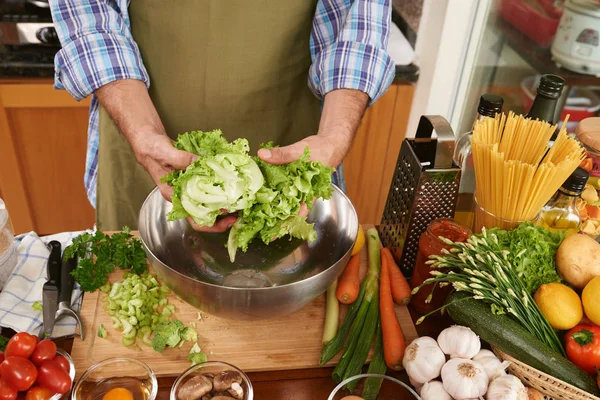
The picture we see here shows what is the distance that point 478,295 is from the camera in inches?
44.7

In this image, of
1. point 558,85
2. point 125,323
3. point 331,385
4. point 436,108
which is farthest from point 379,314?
point 436,108

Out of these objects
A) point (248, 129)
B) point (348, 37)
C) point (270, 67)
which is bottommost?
point (248, 129)

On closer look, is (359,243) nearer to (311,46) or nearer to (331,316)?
(331,316)

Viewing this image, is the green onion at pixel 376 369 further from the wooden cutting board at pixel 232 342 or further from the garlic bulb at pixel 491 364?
the garlic bulb at pixel 491 364

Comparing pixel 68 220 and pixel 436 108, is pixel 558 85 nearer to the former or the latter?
pixel 436 108

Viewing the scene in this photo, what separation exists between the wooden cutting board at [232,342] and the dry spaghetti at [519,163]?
0.36 m

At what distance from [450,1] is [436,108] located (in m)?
0.50

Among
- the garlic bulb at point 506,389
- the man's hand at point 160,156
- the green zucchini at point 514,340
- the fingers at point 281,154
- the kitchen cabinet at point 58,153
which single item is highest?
the fingers at point 281,154

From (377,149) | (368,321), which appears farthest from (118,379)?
(377,149)

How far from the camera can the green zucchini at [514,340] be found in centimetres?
106

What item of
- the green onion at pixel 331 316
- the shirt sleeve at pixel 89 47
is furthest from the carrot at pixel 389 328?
the shirt sleeve at pixel 89 47

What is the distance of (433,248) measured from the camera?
49.9 inches

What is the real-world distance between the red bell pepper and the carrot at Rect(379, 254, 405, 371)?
0.34 m

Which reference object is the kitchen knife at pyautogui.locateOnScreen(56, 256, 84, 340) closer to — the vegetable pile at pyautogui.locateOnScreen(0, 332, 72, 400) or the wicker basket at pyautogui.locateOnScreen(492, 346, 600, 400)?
the vegetable pile at pyautogui.locateOnScreen(0, 332, 72, 400)
